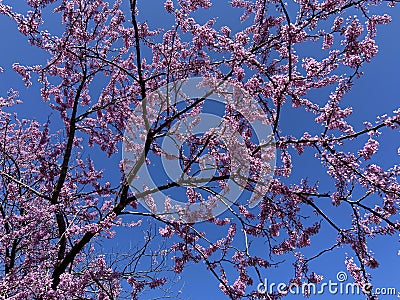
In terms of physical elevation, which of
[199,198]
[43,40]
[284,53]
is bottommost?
[199,198]

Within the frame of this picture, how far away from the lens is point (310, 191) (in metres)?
4.77

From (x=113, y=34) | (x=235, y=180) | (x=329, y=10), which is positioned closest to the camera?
(x=329, y=10)

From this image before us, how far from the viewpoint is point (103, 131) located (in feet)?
25.1

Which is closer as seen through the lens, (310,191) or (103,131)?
(310,191)

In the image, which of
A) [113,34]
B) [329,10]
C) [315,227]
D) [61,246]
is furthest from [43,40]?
[315,227]

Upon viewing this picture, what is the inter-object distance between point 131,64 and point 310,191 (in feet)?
15.1

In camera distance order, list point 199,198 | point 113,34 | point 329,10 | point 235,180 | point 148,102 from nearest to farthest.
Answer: point 329,10 → point 235,180 → point 199,198 → point 148,102 → point 113,34

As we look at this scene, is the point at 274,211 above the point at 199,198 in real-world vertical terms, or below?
below

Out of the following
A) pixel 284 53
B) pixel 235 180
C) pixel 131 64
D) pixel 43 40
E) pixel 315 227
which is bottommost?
pixel 315 227

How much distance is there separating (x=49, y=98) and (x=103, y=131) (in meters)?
1.22

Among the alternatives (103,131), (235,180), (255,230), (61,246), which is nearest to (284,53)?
(235,180)

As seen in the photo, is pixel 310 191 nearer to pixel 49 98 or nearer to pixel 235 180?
pixel 235 180

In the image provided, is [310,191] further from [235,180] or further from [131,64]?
[131,64]

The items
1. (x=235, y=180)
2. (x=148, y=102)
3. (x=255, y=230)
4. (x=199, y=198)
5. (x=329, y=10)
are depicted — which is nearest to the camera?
(x=329, y=10)
